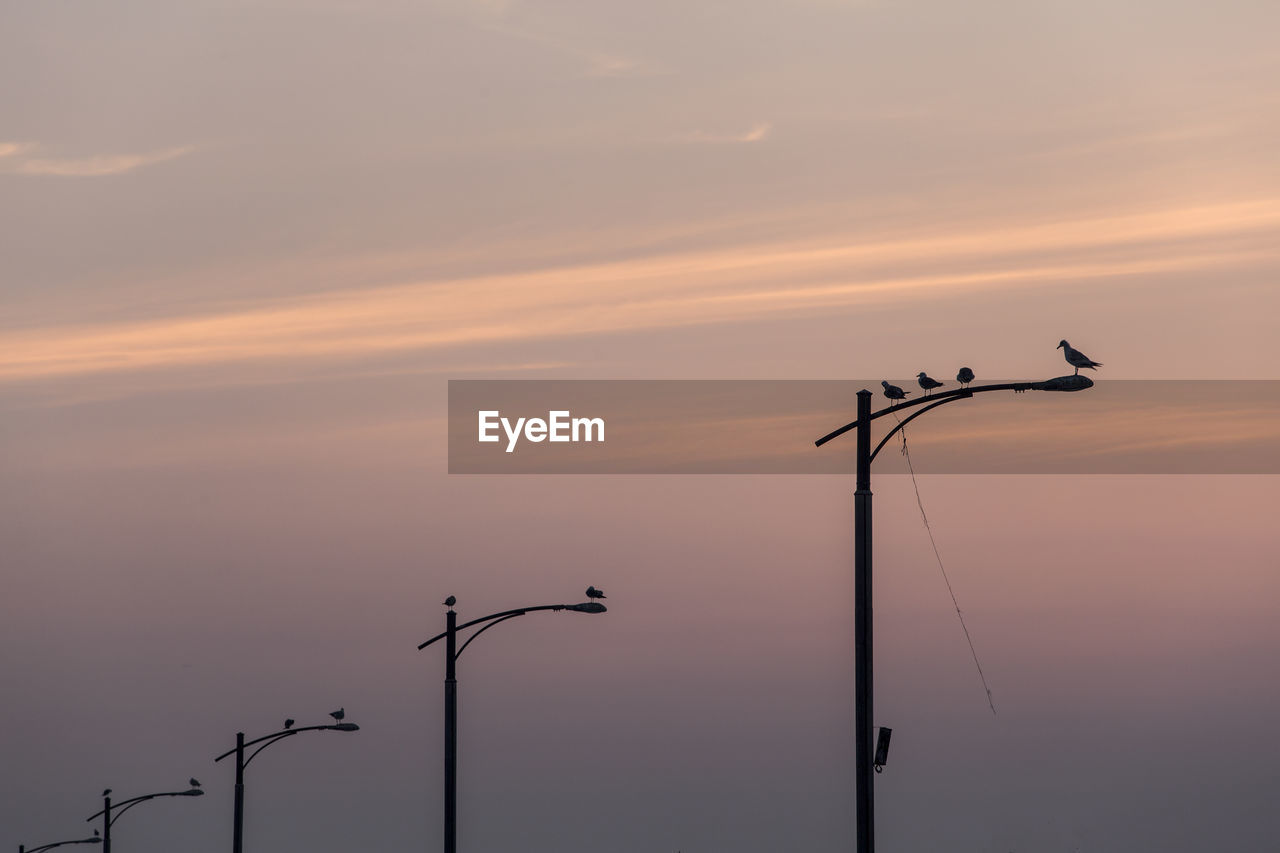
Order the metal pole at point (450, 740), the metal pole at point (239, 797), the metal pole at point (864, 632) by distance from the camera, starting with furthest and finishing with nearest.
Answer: the metal pole at point (239, 797) → the metal pole at point (450, 740) → the metal pole at point (864, 632)

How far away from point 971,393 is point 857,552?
7.84ft

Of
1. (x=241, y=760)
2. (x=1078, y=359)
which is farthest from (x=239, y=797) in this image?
(x=1078, y=359)

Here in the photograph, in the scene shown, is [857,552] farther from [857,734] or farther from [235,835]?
[235,835]

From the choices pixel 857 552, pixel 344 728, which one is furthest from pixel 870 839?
pixel 344 728

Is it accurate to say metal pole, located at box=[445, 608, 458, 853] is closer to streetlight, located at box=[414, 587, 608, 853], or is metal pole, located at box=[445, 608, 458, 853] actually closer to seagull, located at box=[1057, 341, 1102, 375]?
streetlight, located at box=[414, 587, 608, 853]

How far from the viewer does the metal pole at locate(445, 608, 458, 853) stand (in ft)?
122

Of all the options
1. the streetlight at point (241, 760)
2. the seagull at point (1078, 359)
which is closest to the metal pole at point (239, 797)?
the streetlight at point (241, 760)

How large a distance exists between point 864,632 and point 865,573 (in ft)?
2.35

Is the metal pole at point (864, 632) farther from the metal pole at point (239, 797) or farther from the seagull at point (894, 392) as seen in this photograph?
Answer: the metal pole at point (239, 797)

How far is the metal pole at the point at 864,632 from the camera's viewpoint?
22.5 metres

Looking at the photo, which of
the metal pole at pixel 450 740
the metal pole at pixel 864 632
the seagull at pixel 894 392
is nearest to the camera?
the metal pole at pixel 864 632

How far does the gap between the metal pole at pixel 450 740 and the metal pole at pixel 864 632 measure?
50.6 ft

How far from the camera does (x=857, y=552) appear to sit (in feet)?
76.9

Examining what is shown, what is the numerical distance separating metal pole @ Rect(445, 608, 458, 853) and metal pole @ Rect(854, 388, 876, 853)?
15.4 m
